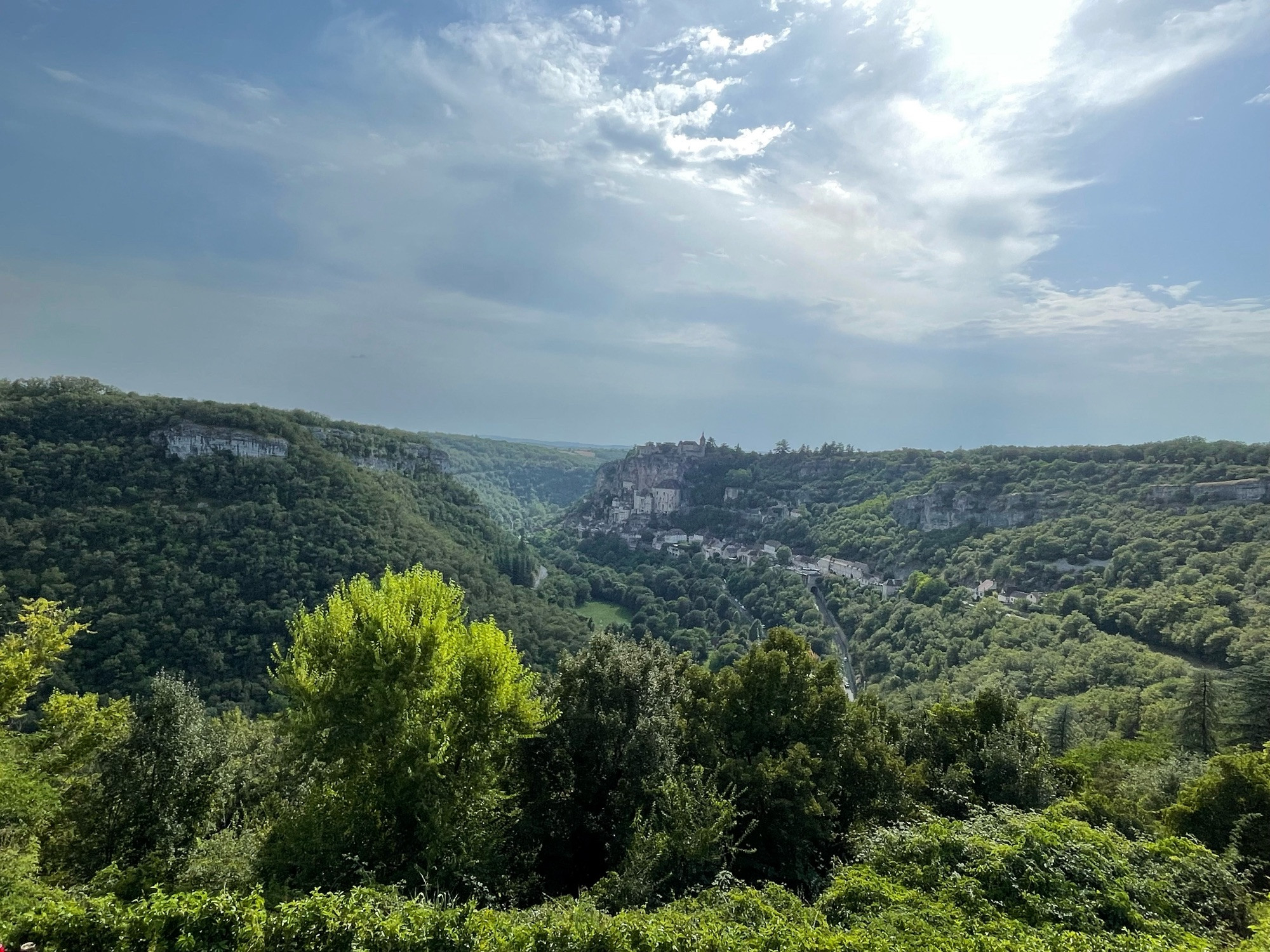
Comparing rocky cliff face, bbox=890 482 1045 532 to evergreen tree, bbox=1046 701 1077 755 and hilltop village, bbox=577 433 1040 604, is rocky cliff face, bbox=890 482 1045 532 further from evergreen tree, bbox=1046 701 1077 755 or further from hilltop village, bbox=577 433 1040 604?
evergreen tree, bbox=1046 701 1077 755

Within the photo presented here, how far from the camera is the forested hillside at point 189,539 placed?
35250 mm

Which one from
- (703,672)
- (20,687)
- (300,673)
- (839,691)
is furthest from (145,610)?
(839,691)

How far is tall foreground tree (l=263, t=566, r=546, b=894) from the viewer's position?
37.2 feet

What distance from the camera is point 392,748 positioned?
38.3ft

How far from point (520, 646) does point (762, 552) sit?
6739 centimetres

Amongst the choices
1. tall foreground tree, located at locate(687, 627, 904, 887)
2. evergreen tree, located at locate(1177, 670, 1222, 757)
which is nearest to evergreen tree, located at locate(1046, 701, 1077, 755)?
evergreen tree, located at locate(1177, 670, 1222, 757)

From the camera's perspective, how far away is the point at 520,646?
173 feet

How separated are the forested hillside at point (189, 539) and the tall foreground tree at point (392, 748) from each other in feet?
56.9

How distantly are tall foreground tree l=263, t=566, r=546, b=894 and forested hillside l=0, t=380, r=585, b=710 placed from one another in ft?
56.9

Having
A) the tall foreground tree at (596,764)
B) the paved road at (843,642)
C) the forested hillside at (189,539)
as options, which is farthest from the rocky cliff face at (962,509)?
the tall foreground tree at (596,764)

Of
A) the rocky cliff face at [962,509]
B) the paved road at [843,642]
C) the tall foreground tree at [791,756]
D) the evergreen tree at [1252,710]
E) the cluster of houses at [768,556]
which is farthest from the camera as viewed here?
the cluster of houses at [768,556]

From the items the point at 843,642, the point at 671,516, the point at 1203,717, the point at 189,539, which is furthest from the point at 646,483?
the point at 1203,717

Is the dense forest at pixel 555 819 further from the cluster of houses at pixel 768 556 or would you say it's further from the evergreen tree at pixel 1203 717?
the cluster of houses at pixel 768 556

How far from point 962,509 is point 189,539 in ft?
344
